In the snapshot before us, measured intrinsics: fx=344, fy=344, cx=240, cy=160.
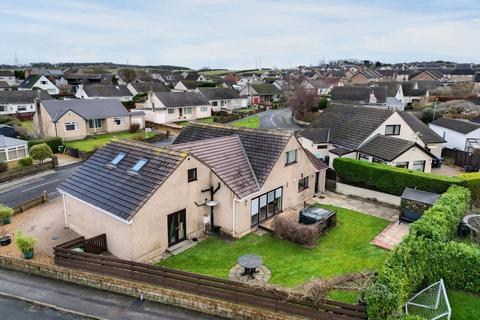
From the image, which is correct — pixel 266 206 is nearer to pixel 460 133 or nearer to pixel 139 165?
pixel 139 165

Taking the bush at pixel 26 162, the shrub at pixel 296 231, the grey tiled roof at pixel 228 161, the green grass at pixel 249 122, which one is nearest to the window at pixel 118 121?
the green grass at pixel 249 122

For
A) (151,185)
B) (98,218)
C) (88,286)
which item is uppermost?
(151,185)

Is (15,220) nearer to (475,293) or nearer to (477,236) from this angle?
(475,293)

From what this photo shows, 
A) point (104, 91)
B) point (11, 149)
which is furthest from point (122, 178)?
point (104, 91)

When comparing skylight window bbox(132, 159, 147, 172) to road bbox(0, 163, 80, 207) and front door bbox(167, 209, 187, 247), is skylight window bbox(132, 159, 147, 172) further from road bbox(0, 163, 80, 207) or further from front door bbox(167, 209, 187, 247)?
road bbox(0, 163, 80, 207)

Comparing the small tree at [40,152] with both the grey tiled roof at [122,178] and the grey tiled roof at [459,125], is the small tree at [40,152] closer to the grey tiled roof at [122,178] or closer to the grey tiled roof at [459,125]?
the grey tiled roof at [122,178]

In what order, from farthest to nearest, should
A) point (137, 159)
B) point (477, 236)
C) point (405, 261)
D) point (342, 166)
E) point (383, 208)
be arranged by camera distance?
point (342, 166), point (383, 208), point (137, 159), point (477, 236), point (405, 261)

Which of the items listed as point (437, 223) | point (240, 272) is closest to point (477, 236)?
point (437, 223)
